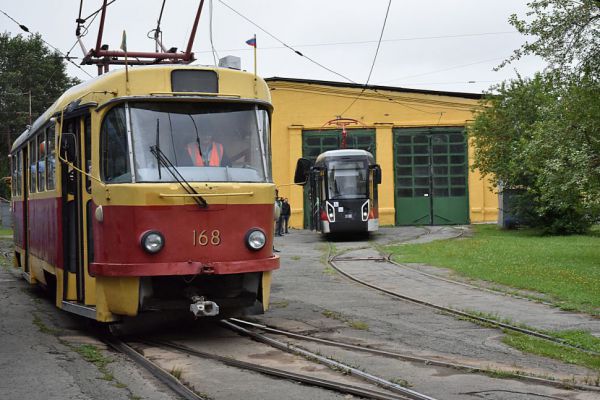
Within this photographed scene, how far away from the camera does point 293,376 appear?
312 inches

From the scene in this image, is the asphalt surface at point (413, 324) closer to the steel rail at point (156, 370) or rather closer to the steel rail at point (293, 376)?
the steel rail at point (293, 376)

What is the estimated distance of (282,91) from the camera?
4216 cm

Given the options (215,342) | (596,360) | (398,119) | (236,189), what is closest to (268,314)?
(215,342)

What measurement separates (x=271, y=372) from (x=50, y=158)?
5815 millimetres

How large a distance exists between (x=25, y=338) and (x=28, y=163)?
5.19 m

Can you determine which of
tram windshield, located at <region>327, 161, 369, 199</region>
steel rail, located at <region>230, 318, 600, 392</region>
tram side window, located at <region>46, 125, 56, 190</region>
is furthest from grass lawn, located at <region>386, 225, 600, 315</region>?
tram side window, located at <region>46, 125, 56, 190</region>

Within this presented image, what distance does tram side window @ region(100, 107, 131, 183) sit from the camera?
9586 millimetres

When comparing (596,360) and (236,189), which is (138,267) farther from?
(596,360)

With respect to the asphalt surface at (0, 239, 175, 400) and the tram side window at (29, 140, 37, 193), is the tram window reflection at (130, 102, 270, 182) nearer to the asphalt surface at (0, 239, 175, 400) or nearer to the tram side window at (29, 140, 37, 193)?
the asphalt surface at (0, 239, 175, 400)

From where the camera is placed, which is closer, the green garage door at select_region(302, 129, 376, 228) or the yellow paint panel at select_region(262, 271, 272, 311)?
the yellow paint panel at select_region(262, 271, 272, 311)

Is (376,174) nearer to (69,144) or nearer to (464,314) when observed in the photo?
(464,314)

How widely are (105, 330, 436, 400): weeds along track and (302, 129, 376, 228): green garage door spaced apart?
3143 cm

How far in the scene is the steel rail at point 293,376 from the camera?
7.07 metres

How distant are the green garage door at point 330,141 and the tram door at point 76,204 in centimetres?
3055
